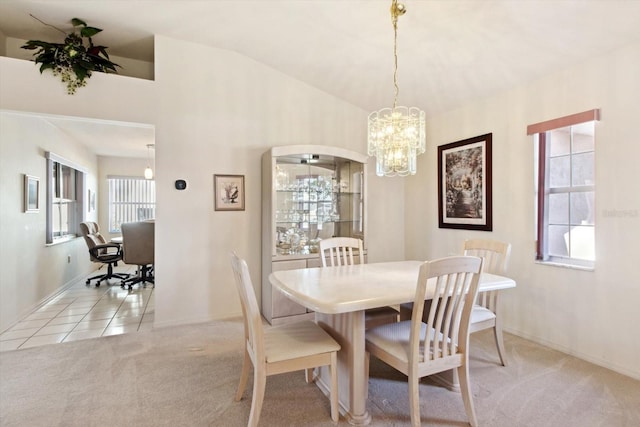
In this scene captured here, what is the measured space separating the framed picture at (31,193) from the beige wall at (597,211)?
16.2 ft

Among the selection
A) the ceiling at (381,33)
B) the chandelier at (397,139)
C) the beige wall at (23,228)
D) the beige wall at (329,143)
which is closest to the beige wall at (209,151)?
the beige wall at (329,143)

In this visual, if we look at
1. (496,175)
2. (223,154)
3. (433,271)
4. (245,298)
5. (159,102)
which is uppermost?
(159,102)

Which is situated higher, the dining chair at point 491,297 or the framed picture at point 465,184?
the framed picture at point 465,184

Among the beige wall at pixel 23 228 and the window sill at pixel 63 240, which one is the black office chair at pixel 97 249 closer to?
the window sill at pixel 63 240

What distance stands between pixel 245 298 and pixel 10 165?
3423 millimetres

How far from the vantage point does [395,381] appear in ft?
7.49

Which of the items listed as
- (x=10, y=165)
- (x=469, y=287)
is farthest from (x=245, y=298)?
(x=10, y=165)

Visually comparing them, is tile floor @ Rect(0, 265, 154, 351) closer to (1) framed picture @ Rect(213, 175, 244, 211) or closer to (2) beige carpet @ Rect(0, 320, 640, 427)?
(2) beige carpet @ Rect(0, 320, 640, 427)

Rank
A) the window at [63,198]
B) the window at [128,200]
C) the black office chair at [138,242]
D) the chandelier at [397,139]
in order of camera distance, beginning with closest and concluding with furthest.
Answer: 1. the chandelier at [397,139]
2. the window at [63,198]
3. the black office chair at [138,242]
4. the window at [128,200]

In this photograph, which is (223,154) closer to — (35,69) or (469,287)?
(35,69)

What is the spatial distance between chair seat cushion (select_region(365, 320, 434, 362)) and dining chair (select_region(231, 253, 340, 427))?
0.77 ft

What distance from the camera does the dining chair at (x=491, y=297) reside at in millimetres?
2363

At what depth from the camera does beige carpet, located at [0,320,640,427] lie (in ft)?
6.15

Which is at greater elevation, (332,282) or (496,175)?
(496,175)
